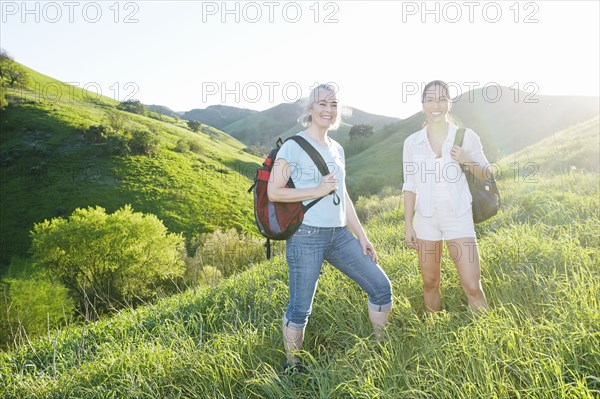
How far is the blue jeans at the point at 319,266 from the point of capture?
297cm

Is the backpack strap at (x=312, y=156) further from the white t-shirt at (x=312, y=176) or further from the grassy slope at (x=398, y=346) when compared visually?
the grassy slope at (x=398, y=346)

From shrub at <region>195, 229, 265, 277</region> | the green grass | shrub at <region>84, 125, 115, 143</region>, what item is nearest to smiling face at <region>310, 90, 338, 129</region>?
the green grass

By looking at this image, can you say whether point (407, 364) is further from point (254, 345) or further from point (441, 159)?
point (441, 159)

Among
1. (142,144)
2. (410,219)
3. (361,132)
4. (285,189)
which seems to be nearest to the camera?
(285,189)

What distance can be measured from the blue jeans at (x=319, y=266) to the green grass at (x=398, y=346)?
289mm

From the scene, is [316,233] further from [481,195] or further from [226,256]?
[226,256]

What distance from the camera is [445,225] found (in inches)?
124

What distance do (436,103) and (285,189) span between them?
1.42 m

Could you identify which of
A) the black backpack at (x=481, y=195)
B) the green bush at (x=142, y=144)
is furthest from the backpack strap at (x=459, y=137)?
the green bush at (x=142, y=144)

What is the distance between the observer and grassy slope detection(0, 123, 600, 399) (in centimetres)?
242

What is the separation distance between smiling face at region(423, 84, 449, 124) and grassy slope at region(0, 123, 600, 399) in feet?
4.97

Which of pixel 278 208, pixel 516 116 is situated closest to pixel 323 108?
pixel 278 208

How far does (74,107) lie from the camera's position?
256 feet

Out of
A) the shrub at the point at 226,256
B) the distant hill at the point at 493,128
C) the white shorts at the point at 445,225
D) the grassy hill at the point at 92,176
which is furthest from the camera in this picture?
the distant hill at the point at 493,128
